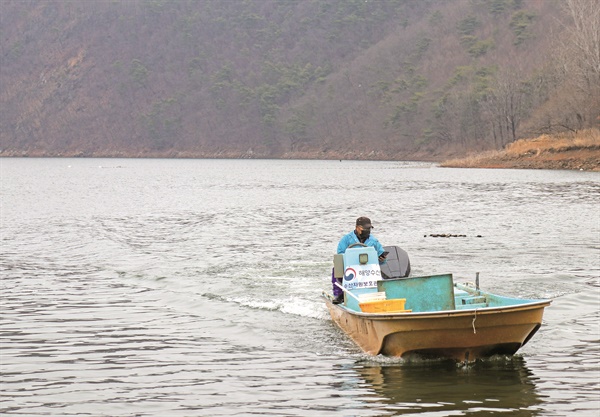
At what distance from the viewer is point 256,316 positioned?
18.2 m

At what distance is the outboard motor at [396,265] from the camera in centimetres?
1842

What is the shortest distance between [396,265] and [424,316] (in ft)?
19.6

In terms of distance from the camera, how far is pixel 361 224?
15828 millimetres

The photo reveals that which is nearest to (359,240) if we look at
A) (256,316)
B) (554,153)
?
(256,316)

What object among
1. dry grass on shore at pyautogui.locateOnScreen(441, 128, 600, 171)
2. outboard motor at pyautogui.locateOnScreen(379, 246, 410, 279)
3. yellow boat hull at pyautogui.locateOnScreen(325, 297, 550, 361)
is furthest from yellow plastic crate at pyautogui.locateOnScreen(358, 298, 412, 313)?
dry grass on shore at pyautogui.locateOnScreen(441, 128, 600, 171)

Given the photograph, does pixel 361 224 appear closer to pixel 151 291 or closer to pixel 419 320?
pixel 419 320

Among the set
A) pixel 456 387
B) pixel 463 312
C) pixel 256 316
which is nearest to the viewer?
pixel 456 387

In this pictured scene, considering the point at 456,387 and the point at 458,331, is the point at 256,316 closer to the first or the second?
the point at 458,331

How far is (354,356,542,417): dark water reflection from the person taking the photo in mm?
11484

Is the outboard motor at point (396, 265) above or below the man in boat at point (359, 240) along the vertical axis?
below

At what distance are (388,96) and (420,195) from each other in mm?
115784

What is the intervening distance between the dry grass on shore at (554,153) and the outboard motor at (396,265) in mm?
61463

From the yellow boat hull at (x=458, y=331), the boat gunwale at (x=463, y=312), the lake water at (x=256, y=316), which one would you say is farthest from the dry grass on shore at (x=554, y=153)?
the boat gunwale at (x=463, y=312)

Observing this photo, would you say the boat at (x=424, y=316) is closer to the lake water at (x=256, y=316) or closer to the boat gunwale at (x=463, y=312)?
the boat gunwale at (x=463, y=312)
